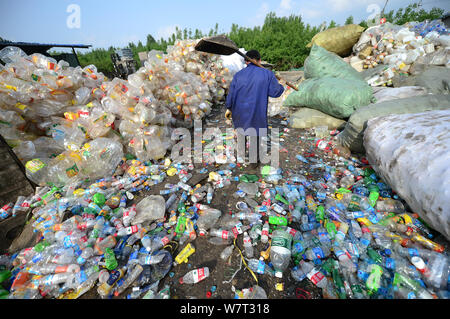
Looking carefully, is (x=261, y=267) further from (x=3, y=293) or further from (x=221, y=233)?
(x=3, y=293)

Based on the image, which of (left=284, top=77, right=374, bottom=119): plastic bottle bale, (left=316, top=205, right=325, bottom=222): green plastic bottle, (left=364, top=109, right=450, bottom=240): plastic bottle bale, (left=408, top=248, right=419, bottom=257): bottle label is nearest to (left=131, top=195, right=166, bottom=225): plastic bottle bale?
(left=316, top=205, right=325, bottom=222): green plastic bottle

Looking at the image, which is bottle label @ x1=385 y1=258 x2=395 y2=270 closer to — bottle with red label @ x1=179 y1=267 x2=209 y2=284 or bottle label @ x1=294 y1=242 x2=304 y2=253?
bottle label @ x1=294 y1=242 x2=304 y2=253

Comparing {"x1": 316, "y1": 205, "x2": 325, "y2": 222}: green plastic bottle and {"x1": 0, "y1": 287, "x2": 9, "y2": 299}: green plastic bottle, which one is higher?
{"x1": 316, "y1": 205, "x2": 325, "y2": 222}: green plastic bottle

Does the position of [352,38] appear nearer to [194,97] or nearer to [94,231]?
[194,97]

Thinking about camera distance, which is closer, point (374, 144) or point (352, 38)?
point (374, 144)

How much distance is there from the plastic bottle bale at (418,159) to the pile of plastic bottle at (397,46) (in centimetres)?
269

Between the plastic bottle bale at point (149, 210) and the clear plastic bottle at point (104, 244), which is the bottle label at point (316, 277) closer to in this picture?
the plastic bottle bale at point (149, 210)

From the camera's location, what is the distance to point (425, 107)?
7.66 ft

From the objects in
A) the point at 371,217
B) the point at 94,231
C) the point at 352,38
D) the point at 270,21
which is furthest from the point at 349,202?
the point at 270,21

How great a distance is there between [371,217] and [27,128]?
15.3 ft

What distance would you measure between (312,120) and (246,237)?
300 cm

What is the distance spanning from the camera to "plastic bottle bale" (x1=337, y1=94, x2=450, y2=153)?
7.64 ft

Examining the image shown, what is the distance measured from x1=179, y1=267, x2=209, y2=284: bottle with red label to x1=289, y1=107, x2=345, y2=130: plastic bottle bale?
342 centimetres

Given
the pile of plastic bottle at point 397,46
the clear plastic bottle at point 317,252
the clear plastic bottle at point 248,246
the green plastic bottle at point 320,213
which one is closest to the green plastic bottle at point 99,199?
the clear plastic bottle at point 248,246
